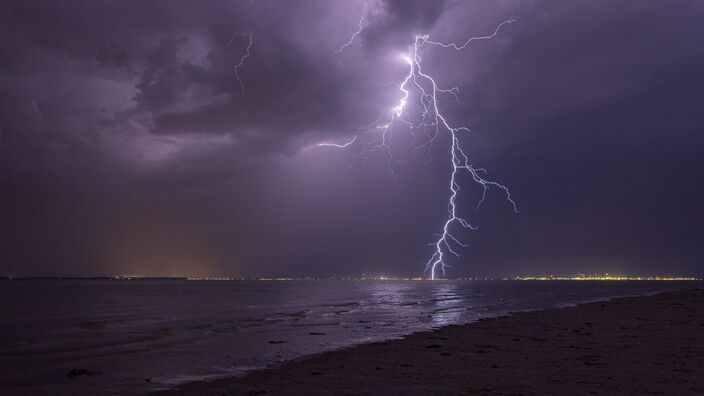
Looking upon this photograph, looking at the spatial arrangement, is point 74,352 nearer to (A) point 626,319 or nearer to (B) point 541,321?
(B) point 541,321

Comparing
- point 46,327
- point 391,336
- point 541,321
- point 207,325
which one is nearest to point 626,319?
point 541,321

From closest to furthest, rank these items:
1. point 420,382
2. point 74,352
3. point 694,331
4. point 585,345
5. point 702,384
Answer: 1. point 702,384
2. point 420,382
3. point 585,345
4. point 74,352
5. point 694,331

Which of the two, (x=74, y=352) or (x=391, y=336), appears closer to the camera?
(x=74, y=352)

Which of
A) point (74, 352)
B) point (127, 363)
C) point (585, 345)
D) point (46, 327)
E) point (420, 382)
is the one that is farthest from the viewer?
point (46, 327)

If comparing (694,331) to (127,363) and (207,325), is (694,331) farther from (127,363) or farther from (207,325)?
(207,325)

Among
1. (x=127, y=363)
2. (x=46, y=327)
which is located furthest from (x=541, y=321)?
(x=46, y=327)

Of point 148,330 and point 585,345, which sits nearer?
Answer: point 585,345
